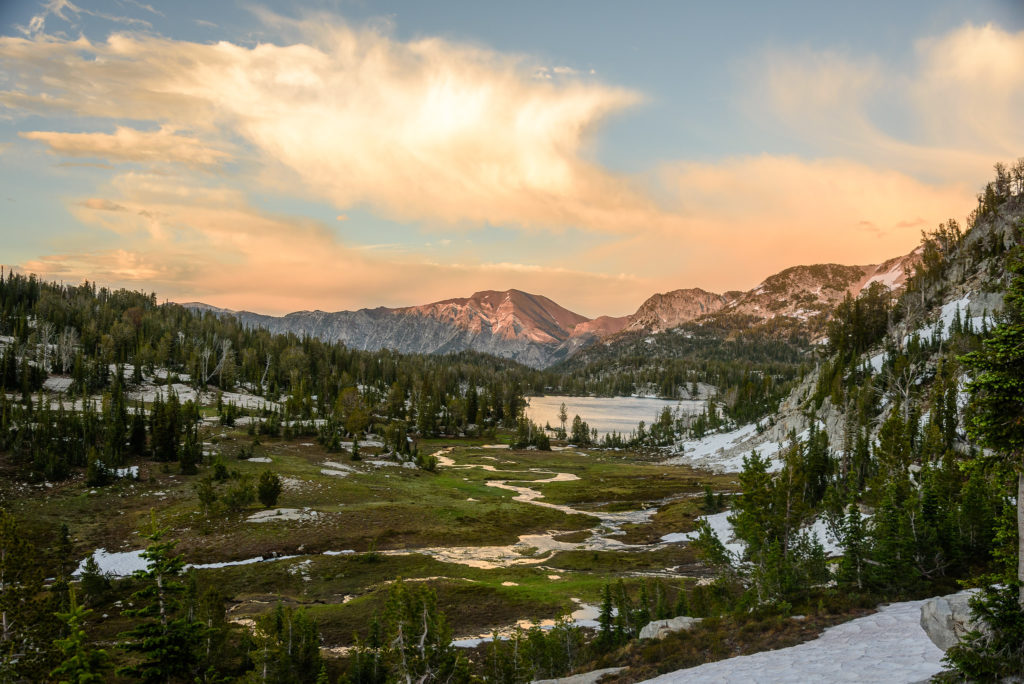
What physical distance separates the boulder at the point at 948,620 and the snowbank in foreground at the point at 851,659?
93 cm

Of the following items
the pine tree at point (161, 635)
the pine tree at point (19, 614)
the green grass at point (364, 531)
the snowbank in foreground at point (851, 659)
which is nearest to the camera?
the snowbank in foreground at point (851, 659)

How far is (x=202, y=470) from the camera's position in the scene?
82875 millimetres

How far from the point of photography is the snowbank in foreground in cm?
1488

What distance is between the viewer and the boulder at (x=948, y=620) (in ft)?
42.3

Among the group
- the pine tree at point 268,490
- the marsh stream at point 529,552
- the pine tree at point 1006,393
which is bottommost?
the marsh stream at point 529,552

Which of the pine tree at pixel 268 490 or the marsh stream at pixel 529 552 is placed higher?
the pine tree at pixel 268 490

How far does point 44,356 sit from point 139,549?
127 metres

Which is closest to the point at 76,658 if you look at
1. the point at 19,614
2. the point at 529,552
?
the point at 19,614

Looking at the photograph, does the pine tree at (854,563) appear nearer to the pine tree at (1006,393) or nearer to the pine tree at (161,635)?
the pine tree at (1006,393)

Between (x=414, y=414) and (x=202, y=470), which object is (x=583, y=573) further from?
(x=414, y=414)

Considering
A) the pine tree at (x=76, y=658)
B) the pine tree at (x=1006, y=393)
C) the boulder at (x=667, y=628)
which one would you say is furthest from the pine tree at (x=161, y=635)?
the pine tree at (x=1006, y=393)

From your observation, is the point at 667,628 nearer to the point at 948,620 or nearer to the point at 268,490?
the point at 948,620

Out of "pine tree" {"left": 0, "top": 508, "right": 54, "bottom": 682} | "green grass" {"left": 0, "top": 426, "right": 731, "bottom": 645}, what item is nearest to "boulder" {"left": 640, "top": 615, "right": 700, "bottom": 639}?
"green grass" {"left": 0, "top": 426, "right": 731, "bottom": 645}

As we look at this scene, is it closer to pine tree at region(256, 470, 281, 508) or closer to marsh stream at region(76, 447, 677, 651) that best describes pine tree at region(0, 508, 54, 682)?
marsh stream at region(76, 447, 677, 651)
